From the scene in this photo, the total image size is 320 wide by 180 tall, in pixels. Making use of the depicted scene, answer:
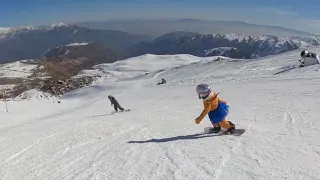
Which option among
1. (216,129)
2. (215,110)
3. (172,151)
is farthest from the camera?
(216,129)

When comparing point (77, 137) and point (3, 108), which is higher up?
point (77, 137)

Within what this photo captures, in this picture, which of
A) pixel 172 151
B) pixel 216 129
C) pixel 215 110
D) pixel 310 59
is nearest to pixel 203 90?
pixel 215 110

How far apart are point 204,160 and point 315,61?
3423cm

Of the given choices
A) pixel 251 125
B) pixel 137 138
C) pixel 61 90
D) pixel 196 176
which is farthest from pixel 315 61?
pixel 61 90

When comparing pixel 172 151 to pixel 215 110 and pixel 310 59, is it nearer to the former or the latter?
pixel 215 110

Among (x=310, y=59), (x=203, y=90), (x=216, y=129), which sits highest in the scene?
(x=203, y=90)

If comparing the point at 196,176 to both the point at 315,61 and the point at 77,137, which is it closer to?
the point at 77,137

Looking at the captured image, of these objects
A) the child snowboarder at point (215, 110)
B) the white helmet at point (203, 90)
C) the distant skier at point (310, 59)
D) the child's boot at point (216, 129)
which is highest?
the white helmet at point (203, 90)

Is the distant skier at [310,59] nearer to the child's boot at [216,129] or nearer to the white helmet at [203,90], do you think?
the child's boot at [216,129]

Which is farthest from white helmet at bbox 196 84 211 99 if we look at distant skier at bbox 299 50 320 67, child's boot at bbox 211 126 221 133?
distant skier at bbox 299 50 320 67

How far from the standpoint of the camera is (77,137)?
34.6 feet

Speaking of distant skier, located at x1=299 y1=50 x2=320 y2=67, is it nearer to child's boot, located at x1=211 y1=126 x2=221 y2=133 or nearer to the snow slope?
the snow slope

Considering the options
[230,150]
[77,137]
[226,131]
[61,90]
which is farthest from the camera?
[61,90]

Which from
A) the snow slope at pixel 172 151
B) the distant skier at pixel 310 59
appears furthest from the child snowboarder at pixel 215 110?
the distant skier at pixel 310 59
